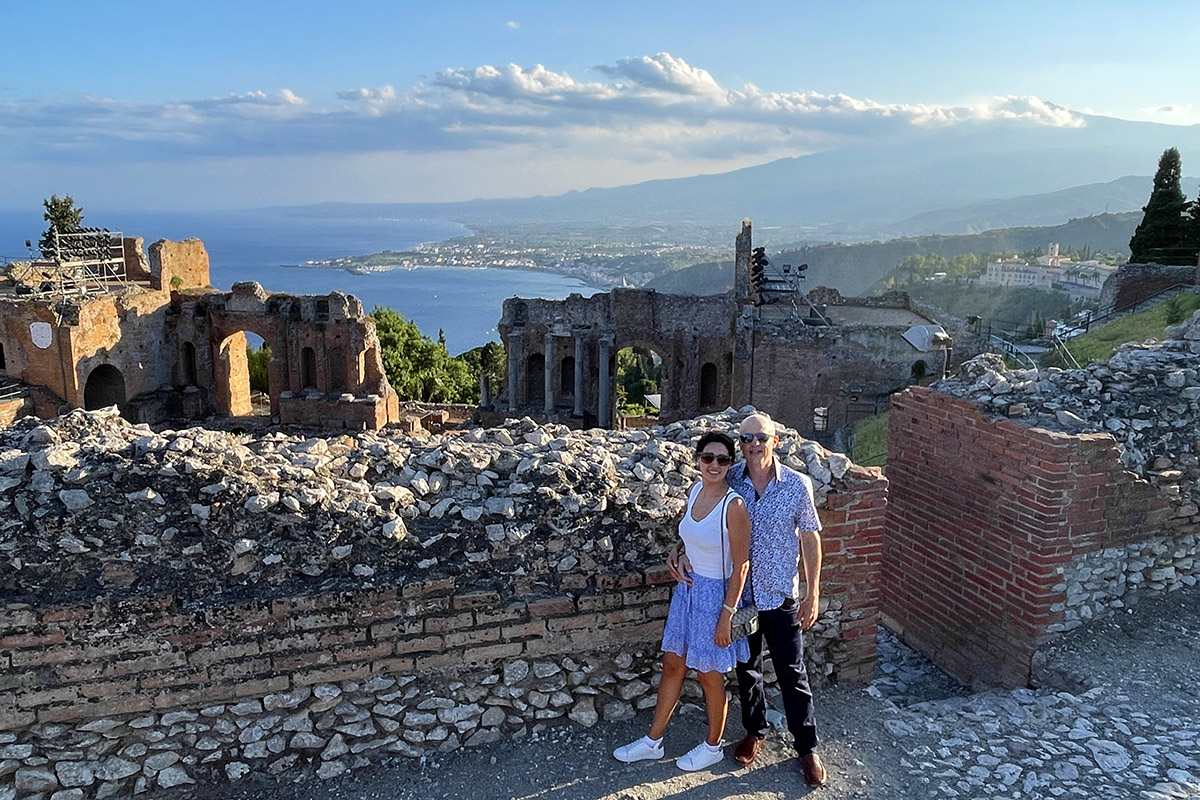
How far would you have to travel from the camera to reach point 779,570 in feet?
13.9

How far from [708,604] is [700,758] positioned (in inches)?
34.2

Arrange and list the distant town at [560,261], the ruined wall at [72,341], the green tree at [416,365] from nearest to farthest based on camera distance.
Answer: the ruined wall at [72,341] → the green tree at [416,365] → the distant town at [560,261]

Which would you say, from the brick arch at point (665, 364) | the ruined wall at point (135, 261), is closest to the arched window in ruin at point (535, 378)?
the brick arch at point (665, 364)

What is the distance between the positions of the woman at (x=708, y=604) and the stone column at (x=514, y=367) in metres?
22.1

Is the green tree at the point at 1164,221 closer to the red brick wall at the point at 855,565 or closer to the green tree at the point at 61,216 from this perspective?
the red brick wall at the point at 855,565

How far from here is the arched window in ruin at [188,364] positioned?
2986 cm

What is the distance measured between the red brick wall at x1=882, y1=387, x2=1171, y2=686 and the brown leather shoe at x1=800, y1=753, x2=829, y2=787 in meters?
2.44

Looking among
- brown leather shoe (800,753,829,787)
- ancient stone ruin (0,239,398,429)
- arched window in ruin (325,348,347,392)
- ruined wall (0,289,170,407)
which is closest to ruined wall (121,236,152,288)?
ancient stone ruin (0,239,398,429)

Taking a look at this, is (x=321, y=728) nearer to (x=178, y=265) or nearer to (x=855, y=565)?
(x=855, y=565)

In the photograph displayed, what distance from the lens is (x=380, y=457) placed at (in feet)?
16.3

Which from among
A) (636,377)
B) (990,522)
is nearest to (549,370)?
(990,522)

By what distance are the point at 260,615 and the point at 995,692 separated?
194 inches

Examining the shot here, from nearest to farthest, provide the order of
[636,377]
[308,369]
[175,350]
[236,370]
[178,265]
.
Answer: [308,369]
[175,350]
[236,370]
[178,265]
[636,377]

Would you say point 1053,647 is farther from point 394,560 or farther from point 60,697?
point 60,697
